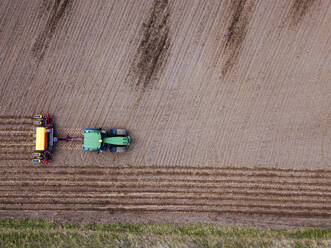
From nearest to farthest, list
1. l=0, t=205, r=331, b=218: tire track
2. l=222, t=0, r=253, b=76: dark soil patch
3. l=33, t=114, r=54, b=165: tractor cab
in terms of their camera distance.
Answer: l=33, t=114, r=54, b=165: tractor cab
l=0, t=205, r=331, b=218: tire track
l=222, t=0, r=253, b=76: dark soil patch

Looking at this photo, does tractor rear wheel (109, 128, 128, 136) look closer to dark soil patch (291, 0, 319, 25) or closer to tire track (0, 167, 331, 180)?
tire track (0, 167, 331, 180)

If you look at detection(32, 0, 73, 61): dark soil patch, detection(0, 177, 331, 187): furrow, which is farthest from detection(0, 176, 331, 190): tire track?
detection(32, 0, 73, 61): dark soil patch

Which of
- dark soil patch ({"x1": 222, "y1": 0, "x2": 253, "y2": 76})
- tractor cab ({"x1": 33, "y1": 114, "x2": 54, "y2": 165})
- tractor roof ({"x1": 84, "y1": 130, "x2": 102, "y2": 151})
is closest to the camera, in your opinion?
tractor roof ({"x1": 84, "y1": 130, "x2": 102, "y2": 151})

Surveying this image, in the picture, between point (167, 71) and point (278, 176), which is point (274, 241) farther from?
point (167, 71)

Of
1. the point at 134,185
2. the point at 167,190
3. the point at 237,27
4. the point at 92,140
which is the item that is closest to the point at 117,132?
the point at 92,140

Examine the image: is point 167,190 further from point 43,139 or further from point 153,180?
point 43,139

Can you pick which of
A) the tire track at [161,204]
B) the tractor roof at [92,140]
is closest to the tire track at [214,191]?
the tire track at [161,204]
